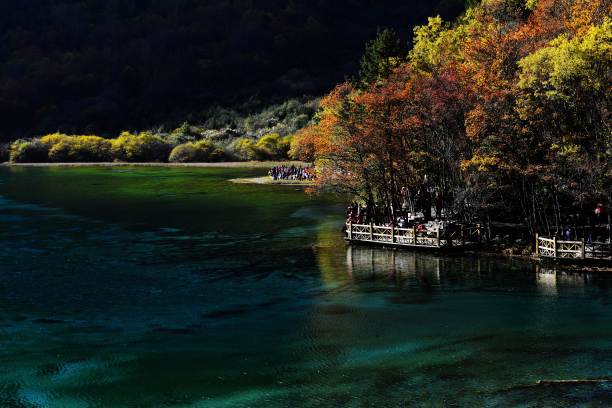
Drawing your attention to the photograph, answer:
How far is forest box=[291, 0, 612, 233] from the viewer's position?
43.0m

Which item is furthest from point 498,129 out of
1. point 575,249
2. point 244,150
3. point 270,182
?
point 244,150

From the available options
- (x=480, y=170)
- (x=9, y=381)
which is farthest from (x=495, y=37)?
(x=9, y=381)

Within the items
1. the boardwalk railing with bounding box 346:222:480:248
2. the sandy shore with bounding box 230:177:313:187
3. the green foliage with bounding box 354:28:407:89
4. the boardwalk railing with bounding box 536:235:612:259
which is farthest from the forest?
the sandy shore with bounding box 230:177:313:187

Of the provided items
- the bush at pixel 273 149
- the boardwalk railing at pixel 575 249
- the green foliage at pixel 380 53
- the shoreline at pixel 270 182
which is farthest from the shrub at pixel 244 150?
the boardwalk railing at pixel 575 249

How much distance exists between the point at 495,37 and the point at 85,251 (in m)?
32.7

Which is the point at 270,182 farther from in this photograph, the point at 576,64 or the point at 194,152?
the point at 194,152

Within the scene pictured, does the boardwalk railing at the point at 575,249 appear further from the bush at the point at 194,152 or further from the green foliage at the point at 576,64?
the bush at the point at 194,152

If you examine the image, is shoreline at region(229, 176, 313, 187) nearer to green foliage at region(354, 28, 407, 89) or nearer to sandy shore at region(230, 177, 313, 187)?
sandy shore at region(230, 177, 313, 187)

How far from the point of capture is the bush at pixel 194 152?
195238mm

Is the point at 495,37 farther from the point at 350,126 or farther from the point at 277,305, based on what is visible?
the point at 277,305

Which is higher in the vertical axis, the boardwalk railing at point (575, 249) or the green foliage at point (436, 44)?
the green foliage at point (436, 44)

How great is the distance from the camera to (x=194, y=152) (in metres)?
196

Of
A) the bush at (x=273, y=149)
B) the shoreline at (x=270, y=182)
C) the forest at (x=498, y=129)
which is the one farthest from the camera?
the bush at (x=273, y=149)

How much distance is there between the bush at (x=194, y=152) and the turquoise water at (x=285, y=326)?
136 metres
